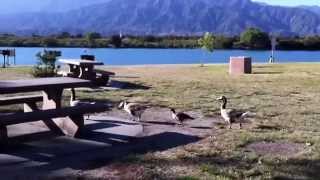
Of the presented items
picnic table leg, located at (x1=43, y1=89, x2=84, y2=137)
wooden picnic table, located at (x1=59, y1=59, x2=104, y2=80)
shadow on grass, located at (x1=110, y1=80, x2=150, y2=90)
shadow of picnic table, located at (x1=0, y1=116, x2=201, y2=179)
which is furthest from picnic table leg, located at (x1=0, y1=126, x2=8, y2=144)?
shadow on grass, located at (x1=110, y1=80, x2=150, y2=90)

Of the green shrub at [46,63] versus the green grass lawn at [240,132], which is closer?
the green grass lawn at [240,132]

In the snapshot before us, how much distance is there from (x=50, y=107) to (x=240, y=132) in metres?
2.81

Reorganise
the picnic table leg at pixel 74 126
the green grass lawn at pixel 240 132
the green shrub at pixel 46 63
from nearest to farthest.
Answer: the green grass lawn at pixel 240 132, the picnic table leg at pixel 74 126, the green shrub at pixel 46 63

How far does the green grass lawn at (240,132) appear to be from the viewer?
7605 mm

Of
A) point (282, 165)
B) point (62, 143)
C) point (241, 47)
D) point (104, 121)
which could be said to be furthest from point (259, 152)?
point (241, 47)

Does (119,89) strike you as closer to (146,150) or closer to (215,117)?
(215,117)

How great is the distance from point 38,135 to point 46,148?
1.57ft

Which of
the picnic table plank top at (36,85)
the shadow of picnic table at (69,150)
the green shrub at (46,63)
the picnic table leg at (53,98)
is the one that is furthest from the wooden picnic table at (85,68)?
the picnic table plank top at (36,85)

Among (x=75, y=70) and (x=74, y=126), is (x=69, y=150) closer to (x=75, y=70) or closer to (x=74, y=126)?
(x=74, y=126)

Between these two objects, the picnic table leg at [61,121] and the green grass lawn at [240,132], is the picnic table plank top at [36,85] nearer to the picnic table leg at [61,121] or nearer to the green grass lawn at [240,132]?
the picnic table leg at [61,121]

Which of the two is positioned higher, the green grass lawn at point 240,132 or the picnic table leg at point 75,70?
the picnic table leg at point 75,70

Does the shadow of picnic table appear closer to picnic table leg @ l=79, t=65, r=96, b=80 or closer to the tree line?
picnic table leg @ l=79, t=65, r=96, b=80

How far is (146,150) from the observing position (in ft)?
28.7

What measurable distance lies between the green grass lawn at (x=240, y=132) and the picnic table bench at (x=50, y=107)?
4.69 feet
